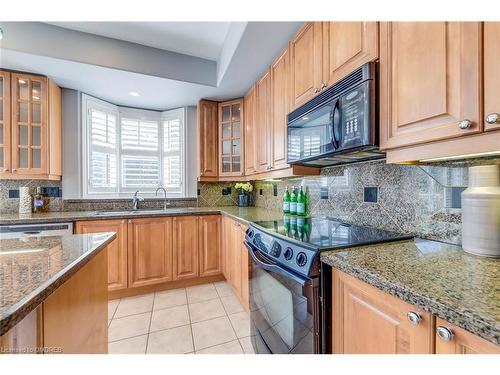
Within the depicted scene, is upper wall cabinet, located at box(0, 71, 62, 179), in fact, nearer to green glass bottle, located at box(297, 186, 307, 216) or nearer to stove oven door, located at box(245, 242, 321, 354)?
stove oven door, located at box(245, 242, 321, 354)

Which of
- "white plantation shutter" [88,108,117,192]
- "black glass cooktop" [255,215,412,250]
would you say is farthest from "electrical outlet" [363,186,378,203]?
"white plantation shutter" [88,108,117,192]

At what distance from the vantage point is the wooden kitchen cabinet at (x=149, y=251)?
246 cm

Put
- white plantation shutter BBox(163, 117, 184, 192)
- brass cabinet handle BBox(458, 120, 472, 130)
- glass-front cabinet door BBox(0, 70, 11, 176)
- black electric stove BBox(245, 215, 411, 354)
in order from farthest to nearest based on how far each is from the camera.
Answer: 1. white plantation shutter BBox(163, 117, 184, 192)
2. glass-front cabinet door BBox(0, 70, 11, 176)
3. black electric stove BBox(245, 215, 411, 354)
4. brass cabinet handle BBox(458, 120, 472, 130)

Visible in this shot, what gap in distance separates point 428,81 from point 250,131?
2029 millimetres

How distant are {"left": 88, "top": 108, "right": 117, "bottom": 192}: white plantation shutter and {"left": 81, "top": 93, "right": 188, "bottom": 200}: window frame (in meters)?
0.03

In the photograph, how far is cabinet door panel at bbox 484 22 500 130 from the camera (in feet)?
2.21

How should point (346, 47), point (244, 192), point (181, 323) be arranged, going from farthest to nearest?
point (244, 192) < point (181, 323) < point (346, 47)

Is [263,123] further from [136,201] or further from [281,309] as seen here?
[136,201]

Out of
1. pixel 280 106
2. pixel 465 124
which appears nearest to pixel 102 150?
pixel 280 106

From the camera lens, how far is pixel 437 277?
27.5 inches

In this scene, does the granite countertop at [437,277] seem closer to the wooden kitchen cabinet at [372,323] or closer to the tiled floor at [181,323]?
the wooden kitchen cabinet at [372,323]
